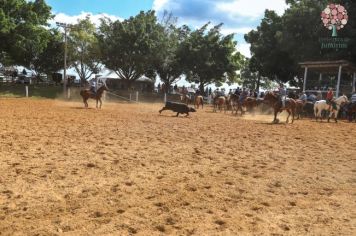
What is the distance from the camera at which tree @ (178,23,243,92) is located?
184 feet

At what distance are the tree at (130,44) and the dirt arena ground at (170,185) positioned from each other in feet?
121

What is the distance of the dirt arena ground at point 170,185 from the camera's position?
6117 mm

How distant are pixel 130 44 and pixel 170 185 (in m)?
43.6

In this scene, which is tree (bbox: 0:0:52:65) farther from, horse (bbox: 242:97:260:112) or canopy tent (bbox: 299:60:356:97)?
canopy tent (bbox: 299:60:356:97)

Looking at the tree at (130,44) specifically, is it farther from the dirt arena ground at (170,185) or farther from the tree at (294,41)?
the dirt arena ground at (170,185)

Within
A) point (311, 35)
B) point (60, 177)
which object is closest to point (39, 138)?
point (60, 177)

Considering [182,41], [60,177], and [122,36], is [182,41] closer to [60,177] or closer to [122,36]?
[122,36]

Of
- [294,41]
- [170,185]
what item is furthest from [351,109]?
[170,185]

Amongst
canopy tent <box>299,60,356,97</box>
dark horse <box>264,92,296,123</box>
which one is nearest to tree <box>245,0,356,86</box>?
canopy tent <box>299,60,356,97</box>

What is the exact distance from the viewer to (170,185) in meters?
8.19

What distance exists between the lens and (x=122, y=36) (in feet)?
165

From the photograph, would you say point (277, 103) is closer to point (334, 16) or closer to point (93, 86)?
point (93, 86)

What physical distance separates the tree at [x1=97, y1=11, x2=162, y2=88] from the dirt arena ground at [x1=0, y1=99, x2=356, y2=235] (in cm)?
3685

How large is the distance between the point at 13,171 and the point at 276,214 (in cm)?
520
